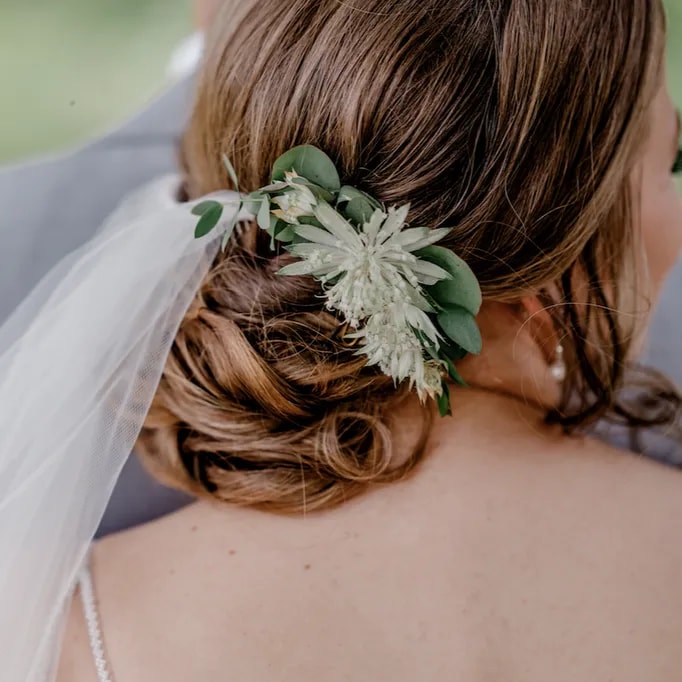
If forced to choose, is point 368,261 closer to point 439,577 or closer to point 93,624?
point 439,577

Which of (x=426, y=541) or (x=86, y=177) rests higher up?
(x=86, y=177)

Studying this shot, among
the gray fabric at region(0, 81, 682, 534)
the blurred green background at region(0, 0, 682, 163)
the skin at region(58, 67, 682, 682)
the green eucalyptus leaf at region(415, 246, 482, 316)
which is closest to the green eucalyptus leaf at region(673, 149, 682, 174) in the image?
the skin at region(58, 67, 682, 682)

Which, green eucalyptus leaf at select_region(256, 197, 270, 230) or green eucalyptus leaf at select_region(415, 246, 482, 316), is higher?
green eucalyptus leaf at select_region(256, 197, 270, 230)

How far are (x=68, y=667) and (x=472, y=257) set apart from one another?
2.18ft

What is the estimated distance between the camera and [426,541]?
37.6 inches

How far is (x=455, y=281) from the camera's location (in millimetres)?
855

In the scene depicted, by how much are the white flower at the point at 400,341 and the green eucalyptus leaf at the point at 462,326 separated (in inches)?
0.7

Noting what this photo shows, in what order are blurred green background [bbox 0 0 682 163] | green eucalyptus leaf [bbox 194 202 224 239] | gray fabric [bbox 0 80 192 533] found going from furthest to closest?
blurred green background [bbox 0 0 682 163]
gray fabric [bbox 0 80 192 533]
green eucalyptus leaf [bbox 194 202 224 239]

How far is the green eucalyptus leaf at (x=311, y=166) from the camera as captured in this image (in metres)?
0.85

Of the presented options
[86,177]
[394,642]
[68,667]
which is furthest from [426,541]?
[86,177]

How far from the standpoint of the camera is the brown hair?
85 cm

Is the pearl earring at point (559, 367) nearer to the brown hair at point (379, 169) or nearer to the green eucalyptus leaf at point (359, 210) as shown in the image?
the brown hair at point (379, 169)

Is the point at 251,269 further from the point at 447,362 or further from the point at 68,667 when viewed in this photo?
the point at 68,667

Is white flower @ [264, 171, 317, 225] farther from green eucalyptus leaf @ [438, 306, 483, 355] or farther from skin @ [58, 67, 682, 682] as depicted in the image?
skin @ [58, 67, 682, 682]
